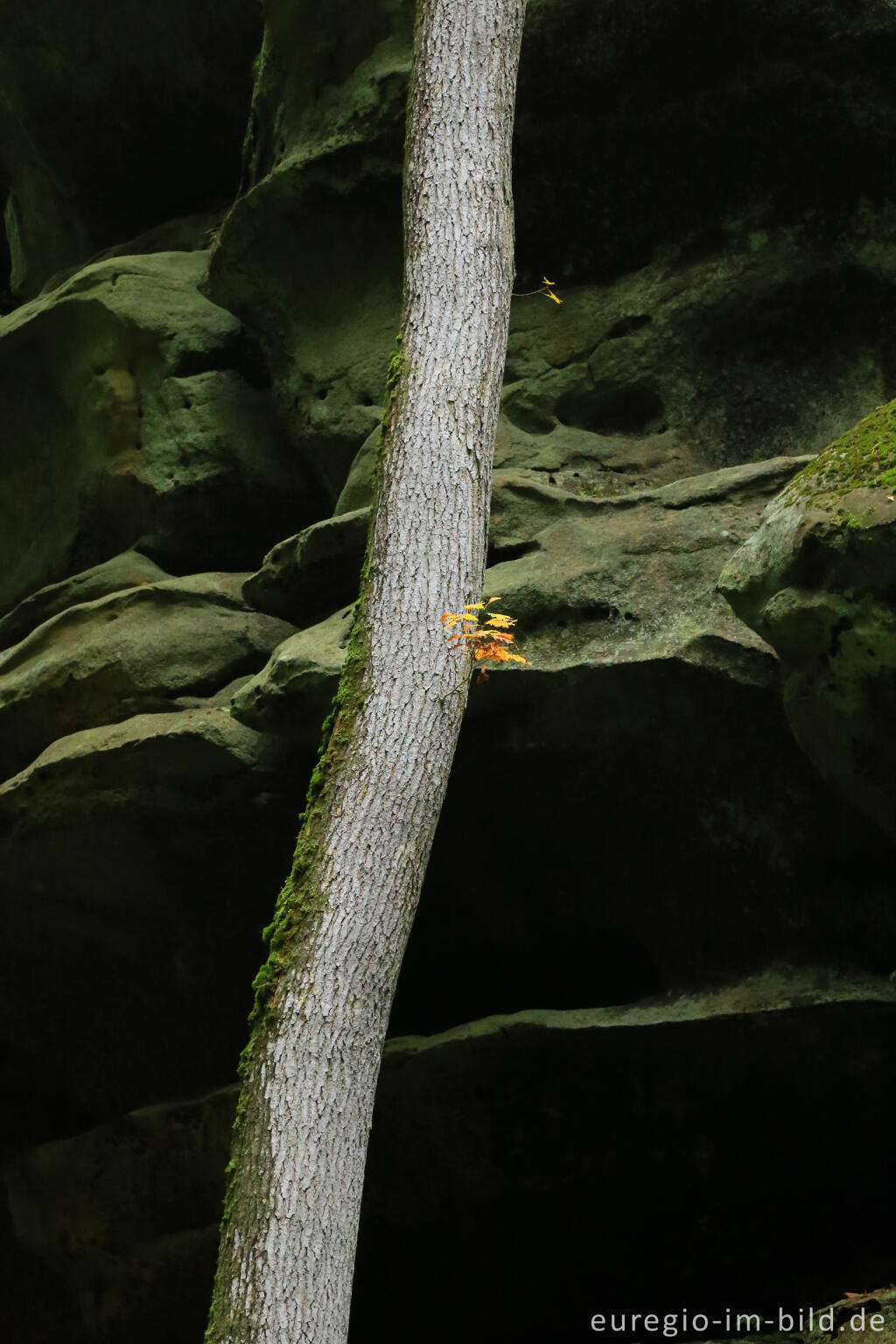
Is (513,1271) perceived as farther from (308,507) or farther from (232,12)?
(232,12)

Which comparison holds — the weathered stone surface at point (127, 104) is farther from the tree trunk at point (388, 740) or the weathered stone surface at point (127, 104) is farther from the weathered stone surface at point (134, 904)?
the weathered stone surface at point (134, 904)

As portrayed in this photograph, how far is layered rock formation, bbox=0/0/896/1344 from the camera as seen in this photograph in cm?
664

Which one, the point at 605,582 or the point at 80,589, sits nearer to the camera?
the point at 605,582

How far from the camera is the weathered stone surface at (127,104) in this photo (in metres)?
11.5

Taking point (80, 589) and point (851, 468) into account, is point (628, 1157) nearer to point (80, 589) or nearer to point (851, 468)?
point (851, 468)

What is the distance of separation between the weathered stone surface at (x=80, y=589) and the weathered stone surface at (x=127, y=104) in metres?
4.29

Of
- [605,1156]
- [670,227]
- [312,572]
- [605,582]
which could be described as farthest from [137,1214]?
[670,227]

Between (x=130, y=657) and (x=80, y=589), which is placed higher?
(x=80, y=589)

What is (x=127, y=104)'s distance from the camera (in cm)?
1188

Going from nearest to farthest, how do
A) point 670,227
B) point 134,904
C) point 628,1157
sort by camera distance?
point 628,1157
point 134,904
point 670,227

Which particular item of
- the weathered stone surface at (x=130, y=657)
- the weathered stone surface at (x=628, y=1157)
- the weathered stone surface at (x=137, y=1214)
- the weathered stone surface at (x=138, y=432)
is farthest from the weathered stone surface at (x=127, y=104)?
the weathered stone surface at (x=628, y=1157)

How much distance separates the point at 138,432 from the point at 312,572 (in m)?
2.76

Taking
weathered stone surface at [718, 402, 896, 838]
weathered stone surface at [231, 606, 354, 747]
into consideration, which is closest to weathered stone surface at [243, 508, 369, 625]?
weathered stone surface at [231, 606, 354, 747]

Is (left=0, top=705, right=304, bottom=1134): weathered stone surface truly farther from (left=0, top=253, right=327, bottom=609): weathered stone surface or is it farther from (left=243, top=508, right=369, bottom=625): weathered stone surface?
(left=0, top=253, right=327, bottom=609): weathered stone surface
